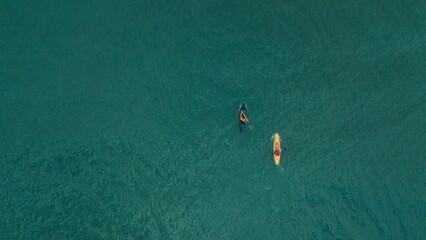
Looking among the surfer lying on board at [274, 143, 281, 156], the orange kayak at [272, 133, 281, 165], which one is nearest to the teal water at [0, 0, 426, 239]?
the orange kayak at [272, 133, 281, 165]

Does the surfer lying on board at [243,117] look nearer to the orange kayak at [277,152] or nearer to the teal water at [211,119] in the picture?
the teal water at [211,119]

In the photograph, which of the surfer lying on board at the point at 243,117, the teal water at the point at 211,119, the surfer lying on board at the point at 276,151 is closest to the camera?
the teal water at the point at 211,119

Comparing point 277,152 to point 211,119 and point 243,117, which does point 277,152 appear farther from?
point 211,119

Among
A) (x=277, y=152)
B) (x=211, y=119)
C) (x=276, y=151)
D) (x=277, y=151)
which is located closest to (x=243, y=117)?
(x=211, y=119)

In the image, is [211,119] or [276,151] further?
[211,119]

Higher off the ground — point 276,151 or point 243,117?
point 243,117

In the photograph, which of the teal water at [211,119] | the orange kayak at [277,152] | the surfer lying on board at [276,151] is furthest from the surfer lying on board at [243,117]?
the surfer lying on board at [276,151]

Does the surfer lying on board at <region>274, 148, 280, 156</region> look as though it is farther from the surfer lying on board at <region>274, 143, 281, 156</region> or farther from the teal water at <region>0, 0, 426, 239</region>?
the teal water at <region>0, 0, 426, 239</region>

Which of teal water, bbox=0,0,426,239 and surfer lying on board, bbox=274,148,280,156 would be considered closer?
teal water, bbox=0,0,426,239
